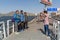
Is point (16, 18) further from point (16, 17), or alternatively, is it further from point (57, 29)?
point (57, 29)

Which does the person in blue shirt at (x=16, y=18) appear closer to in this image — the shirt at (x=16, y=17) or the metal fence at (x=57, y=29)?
the shirt at (x=16, y=17)

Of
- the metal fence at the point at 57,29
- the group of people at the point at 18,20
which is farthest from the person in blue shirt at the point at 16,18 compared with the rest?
the metal fence at the point at 57,29

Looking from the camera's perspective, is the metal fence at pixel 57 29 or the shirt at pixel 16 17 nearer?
the metal fence at pixel 57 29

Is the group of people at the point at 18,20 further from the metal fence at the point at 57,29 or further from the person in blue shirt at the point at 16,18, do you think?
the metal fence at the point at 57,29

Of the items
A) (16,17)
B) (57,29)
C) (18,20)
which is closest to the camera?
(57,29)

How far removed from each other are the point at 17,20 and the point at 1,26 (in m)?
3.78

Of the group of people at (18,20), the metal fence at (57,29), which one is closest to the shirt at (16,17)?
the group of people at (18,20)

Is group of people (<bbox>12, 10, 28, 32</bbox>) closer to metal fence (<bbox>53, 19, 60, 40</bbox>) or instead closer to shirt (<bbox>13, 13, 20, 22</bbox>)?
shirt (<bbox>13, 13, 20, 22</bbox>)

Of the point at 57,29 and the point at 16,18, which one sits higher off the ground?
the point at 16,18

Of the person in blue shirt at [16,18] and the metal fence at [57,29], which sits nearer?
the metal fence at [57,29]

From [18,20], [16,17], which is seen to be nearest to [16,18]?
[16,17]

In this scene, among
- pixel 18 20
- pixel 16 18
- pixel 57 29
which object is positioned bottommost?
pixel 57 29

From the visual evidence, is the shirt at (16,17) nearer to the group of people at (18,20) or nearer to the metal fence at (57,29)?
the group of people at (18,20)

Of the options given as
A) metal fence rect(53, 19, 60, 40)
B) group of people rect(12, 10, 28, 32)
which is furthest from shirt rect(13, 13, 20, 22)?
metal fence rect(53, 19, 60, 40)
